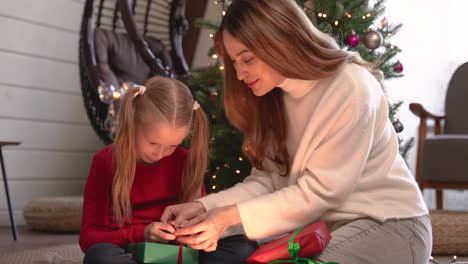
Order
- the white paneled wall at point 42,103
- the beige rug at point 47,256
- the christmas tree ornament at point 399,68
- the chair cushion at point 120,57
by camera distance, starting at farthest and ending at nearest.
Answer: the white paneled wall at point 42,103 < the chair cushion at point 120,57 < the christmas tree ornament at point 399,68 < the beige rug at point 47,256

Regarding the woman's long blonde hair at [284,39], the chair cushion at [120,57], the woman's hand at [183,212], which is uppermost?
the woman's long blonde hair at [284,39]

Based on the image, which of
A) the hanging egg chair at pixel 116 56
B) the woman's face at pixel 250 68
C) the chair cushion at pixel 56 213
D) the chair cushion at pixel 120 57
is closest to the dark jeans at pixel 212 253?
the woman's face at pixel 250 68

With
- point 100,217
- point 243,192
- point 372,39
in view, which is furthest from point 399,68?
point 100,217

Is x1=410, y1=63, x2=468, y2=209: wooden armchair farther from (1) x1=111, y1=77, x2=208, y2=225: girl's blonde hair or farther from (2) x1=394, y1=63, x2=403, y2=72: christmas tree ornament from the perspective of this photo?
(1) x1=111, y1=77, x2=208, y2=225: girl's blonde hair

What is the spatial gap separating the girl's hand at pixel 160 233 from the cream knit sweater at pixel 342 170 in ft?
0.56

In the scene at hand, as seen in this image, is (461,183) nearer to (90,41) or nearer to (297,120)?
(297,120)

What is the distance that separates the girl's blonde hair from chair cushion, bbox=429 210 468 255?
1187mm

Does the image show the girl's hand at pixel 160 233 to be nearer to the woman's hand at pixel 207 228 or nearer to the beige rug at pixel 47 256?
the woman's hand at pixel 207 228

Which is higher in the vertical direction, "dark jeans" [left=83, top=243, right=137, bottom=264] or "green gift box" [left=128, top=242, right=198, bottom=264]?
"green gift box" [left=128, top=242, right=198, bottom=264]

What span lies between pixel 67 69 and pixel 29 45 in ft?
0.95

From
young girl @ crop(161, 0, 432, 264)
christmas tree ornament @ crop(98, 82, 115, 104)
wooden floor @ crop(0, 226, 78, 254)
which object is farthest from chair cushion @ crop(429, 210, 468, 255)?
christmas tree ornament @ crop(98, 82, 115, 104)

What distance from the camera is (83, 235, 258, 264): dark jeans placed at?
1399 millimetres

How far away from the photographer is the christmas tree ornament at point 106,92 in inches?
121

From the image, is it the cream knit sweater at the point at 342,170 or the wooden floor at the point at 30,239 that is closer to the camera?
the cream knit sweater at the point at 342,170
